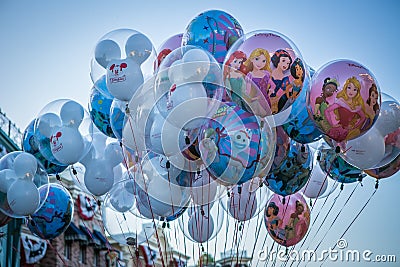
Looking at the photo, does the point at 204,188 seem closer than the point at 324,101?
No

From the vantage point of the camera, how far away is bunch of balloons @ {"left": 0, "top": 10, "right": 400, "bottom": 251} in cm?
514

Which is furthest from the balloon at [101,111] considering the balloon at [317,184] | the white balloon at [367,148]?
the white balloon at [367,148]

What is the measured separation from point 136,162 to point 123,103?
0.62 m

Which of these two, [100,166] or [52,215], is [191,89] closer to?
[100,166]

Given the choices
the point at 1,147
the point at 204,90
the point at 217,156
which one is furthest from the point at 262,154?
the point at 1,147

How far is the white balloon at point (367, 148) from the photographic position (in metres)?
5.53

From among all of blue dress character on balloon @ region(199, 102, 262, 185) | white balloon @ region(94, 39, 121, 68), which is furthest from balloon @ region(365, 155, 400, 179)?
white balloon @ region(94, 39, 121, 68)

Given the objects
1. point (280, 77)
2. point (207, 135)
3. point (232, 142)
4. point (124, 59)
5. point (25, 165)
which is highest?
point (124, 59)

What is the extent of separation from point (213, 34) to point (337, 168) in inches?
70.4

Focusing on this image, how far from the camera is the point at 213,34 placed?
18.1 feet

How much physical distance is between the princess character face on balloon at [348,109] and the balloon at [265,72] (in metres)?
0.33

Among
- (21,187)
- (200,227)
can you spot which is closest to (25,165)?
(21,187)

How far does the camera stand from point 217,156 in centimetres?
521

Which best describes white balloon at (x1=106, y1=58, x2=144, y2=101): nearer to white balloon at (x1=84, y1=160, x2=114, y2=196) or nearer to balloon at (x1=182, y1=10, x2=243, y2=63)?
balloon at (x1=182, y1=10, x2=243, y2=63)
